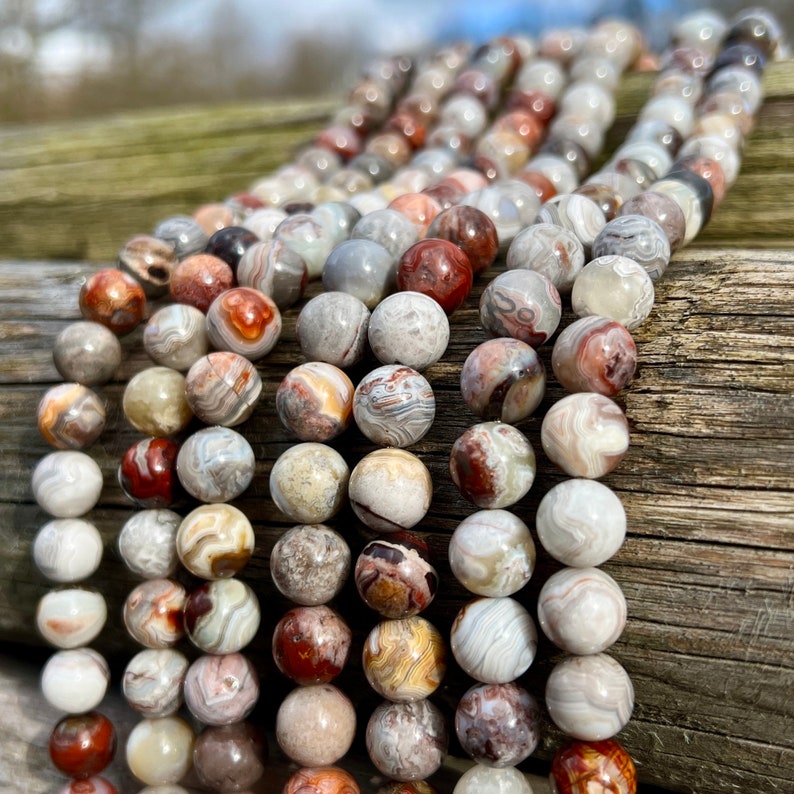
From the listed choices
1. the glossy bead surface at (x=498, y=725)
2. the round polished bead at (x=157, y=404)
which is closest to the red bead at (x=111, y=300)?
the round polished bead at (x=157, y=404)

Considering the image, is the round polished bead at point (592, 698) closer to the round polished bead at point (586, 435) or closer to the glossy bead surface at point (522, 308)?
the round polished bead at point (586, 435)

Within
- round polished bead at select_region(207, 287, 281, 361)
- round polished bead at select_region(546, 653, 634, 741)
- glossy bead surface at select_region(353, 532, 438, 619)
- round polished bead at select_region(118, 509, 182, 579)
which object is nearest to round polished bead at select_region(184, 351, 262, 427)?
round polished bead at select_region(207, 287, 281, 361)

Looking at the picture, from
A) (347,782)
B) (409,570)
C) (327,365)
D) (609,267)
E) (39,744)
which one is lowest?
(39,744)

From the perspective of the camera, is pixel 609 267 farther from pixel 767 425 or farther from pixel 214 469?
pixel 214 469

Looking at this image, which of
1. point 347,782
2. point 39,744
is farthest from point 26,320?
point 347,782

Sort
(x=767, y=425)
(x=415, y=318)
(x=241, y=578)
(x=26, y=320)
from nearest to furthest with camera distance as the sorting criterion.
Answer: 1. (x=767, y=425)
2. (x=415, y=318)
3. (x=241, y=578)
4. (x=26, y=320)

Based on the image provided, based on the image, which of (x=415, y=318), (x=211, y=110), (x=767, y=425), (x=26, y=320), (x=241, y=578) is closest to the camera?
(x=767, y=425)
